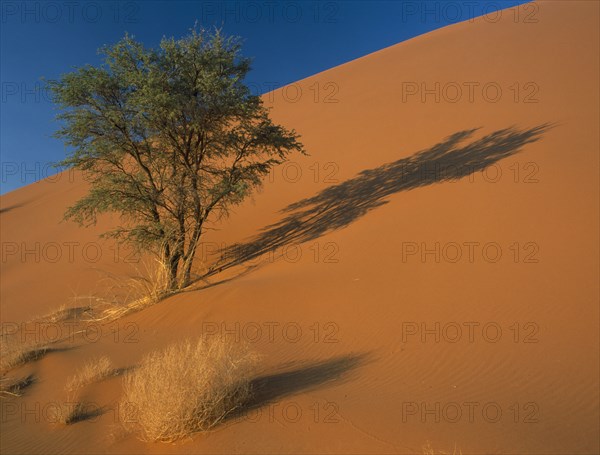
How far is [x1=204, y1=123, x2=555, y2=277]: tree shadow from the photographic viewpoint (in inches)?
481

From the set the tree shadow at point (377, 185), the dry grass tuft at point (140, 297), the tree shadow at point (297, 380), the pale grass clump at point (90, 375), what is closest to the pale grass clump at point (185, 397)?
the tree shadow at point (297, 380)

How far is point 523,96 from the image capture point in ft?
55.4

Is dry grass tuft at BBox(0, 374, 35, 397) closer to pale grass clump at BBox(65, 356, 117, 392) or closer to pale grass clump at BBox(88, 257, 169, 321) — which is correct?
pale grass clump at BBox(65, 356, 117, 392)

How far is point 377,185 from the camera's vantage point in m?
14.2

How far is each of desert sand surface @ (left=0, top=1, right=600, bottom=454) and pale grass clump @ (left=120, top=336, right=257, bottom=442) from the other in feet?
0.51

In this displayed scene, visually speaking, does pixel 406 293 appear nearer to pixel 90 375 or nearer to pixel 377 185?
pixel 90 375

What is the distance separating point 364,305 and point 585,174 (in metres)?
6.63

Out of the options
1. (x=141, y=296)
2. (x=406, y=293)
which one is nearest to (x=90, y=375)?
(x=141, y=296)

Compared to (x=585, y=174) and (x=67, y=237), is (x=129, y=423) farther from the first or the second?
(x=67, y=237)

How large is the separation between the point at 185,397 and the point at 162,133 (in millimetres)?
8974

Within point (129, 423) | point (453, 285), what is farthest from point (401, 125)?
point (129, 423)

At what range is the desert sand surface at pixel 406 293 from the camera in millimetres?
3803

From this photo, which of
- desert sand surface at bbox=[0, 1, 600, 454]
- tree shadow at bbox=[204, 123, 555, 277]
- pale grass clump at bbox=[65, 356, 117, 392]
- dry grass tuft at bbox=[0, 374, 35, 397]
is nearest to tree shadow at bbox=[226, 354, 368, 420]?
desert sand surface at bbox=[0, 1, 600, 454]

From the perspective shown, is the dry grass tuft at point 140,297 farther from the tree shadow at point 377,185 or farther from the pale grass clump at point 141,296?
the tree shadow at point 377,185
